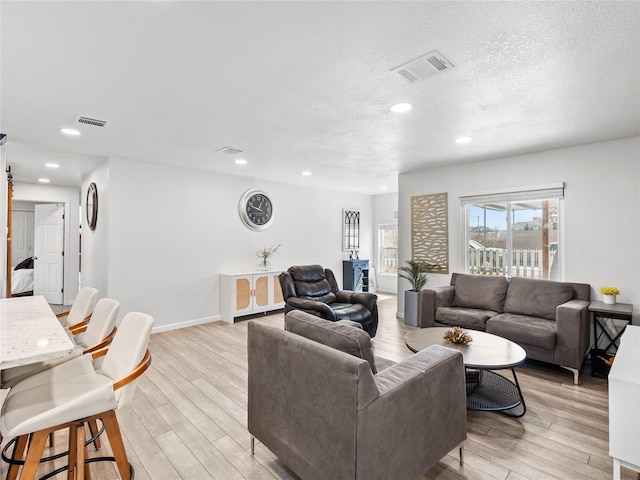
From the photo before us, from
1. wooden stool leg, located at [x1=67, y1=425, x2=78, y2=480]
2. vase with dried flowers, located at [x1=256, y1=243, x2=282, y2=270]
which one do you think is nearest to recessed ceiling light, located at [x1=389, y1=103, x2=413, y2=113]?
wooden stool leg, located at [x1=67, y1=425, x2=78, y2=480]

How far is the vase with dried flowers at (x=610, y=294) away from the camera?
136 inches

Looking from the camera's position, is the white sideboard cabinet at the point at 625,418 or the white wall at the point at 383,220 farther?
the white wall at the point at 383,220

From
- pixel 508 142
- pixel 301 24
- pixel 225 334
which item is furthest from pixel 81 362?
pixel 508 142

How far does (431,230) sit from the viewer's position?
5.24 m

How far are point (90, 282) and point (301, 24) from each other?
5.62m

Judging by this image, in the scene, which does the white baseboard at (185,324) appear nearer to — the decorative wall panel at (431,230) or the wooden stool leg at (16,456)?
the wooden stool leg at (16,456)

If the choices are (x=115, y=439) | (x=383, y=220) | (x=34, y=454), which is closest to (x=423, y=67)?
(x=115, y=439)

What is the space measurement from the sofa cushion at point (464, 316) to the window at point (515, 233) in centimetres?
89

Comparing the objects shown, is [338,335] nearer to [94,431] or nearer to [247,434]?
[247,434]

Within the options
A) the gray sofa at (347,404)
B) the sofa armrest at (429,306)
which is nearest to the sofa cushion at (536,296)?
the sofa armrest at (429,306)

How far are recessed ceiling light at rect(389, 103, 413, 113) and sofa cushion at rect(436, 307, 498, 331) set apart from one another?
246cm

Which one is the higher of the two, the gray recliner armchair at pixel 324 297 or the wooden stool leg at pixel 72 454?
the gray recliner armchair at pixel 324 297

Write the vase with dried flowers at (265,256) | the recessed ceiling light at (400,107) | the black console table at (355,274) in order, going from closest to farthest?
the recessed ceiling light at (400,107) < the vase with dried flowers at (265,256) < the black console table at (355,274)

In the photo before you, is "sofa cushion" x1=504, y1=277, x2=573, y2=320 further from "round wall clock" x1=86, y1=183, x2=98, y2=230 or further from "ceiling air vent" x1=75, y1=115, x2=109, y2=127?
"round wall clock" x1=86, y1=183, x2=98, y2=230
